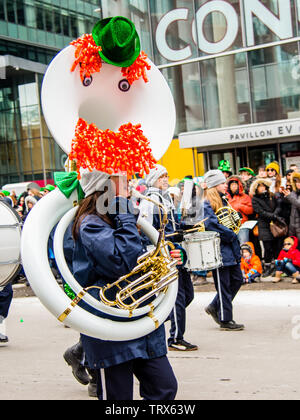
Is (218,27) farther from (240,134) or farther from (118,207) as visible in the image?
(118,207)

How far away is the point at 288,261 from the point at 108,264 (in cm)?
666

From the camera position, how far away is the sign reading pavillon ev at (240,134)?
1658 cm

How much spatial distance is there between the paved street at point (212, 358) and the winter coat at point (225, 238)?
0.79 m

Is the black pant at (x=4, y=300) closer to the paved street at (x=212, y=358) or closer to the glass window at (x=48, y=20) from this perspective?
the paved street at (x=212, y=358)

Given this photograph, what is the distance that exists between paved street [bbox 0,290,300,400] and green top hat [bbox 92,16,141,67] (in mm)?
2548

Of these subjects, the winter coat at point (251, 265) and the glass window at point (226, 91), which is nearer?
the winter coat at point (251, 265)

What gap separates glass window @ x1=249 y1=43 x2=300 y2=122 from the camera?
17.7 metres

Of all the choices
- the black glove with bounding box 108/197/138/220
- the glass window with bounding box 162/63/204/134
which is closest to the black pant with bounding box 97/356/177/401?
the black glove with bounding box 108/197/138/220

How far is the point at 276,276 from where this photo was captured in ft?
30.9

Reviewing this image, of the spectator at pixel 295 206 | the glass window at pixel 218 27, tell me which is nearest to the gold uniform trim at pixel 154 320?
the spectator at pixel 295 206

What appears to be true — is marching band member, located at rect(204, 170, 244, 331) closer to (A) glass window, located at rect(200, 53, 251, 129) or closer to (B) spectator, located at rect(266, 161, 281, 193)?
(B) spectator, located at rect(266, 161, 281, 193)

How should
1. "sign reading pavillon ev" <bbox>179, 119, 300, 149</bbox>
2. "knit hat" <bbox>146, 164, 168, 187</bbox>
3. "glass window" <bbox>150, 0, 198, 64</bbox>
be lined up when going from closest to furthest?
1. "knit hat" <bbox>146, 164, 168, 187</bbox>
2. "sign reading pavillon ev" <bbox>179, 119, 300, 149</bbox>
3. "glass window" <bbox>150, 0, 198, 64</bbox>

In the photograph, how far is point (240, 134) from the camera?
1736 centimetres

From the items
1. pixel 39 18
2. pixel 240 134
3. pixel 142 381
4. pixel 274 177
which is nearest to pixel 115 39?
pixel 142 381
